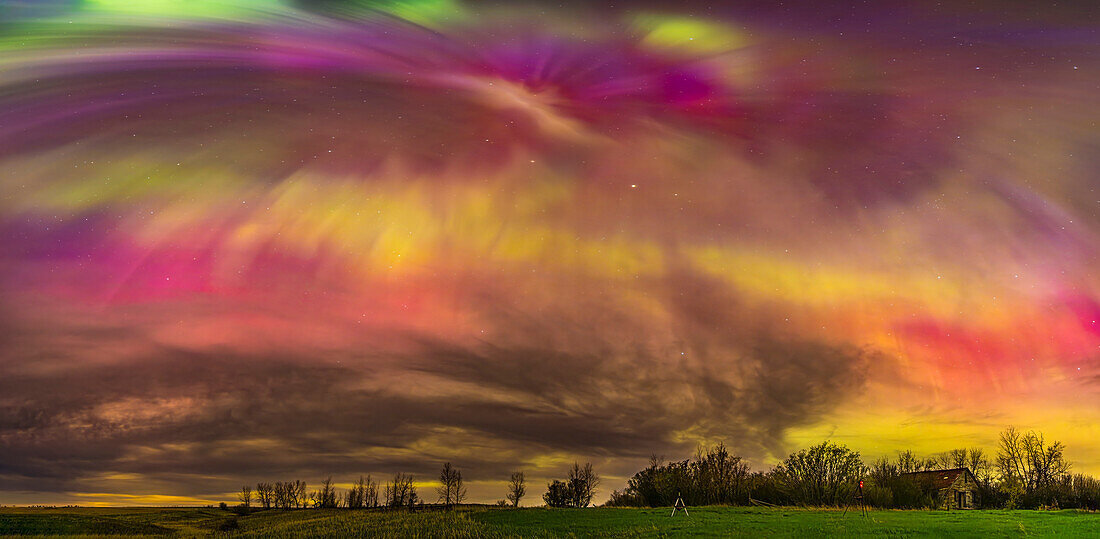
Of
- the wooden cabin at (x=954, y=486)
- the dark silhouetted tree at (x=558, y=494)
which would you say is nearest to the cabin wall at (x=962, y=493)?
the wooden cabin at (x=954, y=486)

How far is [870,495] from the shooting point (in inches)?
3231

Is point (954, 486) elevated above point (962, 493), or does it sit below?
above

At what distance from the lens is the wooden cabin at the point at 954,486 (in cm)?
9500

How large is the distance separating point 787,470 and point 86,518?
120 m

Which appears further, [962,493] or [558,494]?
[558,494]

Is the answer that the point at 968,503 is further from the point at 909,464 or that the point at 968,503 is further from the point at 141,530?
the point at 141,530

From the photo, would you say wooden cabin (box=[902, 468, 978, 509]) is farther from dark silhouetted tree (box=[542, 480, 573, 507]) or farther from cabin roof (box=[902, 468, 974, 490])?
dark silhouetted tree (box=[542, 480, 573, 507])

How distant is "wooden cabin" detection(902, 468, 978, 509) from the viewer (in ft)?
312

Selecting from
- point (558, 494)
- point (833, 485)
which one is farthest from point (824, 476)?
point (558, 494)

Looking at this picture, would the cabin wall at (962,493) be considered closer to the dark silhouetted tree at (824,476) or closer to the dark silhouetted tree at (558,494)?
the dark silhouetted tree at (824,476)

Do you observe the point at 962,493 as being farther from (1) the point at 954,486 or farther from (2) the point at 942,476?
(2) the point at 942,476

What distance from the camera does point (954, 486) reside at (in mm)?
101938

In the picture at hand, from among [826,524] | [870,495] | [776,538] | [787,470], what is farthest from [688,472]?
[776,538]

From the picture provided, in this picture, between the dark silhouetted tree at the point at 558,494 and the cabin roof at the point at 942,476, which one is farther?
the dark silhouetted tree at the point at 558,494
